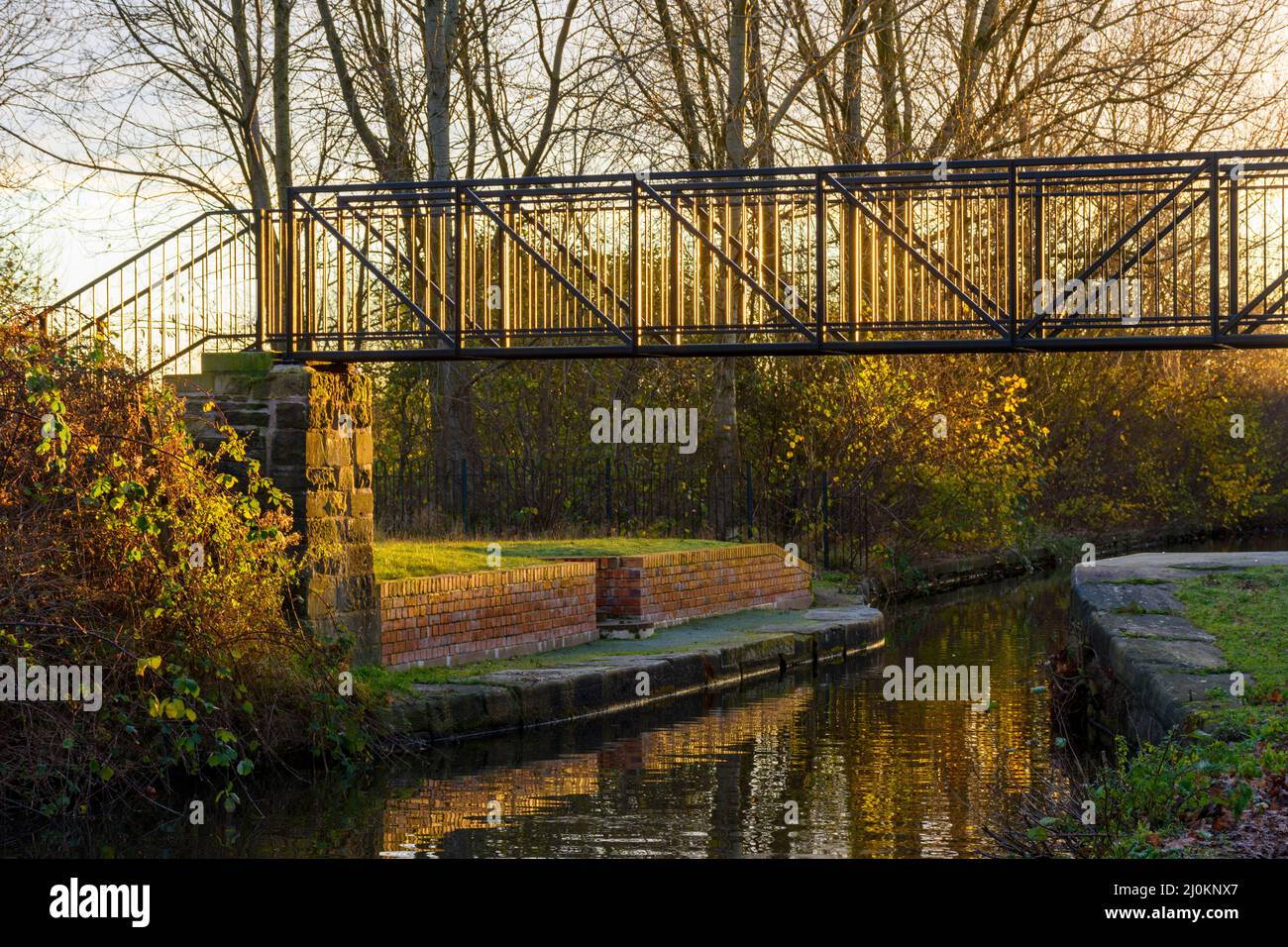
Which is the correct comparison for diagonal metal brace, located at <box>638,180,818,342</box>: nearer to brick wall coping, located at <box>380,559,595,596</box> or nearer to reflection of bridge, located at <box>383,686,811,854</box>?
reflection of bridge, located at <box>383,686,811,854</box>

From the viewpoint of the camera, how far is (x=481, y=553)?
17.0 m

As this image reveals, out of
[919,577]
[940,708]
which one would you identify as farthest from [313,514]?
[919,577]

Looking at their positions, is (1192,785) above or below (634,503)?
below

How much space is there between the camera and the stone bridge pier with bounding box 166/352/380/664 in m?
12.7

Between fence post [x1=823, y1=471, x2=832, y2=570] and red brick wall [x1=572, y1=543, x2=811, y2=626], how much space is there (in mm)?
3913

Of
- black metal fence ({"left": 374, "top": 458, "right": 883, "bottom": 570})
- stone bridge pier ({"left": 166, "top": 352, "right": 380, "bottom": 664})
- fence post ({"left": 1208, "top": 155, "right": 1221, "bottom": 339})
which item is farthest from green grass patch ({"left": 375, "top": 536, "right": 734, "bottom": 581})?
fence post ({"left": 1208, "top": 155, "right": 1221, "bottom": 339})

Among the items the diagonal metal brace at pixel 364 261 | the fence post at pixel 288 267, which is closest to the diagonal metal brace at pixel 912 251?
the diagonal metal brace at pixel 364 261

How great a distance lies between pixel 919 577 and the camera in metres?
26.9

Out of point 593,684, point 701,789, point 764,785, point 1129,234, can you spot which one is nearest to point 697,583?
point 593,684

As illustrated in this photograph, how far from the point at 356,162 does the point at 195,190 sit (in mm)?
2422

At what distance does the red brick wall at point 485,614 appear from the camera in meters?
13.7

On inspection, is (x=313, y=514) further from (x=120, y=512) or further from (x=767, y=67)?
(x=767, y=67)

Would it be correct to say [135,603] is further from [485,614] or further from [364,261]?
[485,614]

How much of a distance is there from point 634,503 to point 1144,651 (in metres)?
13.2
